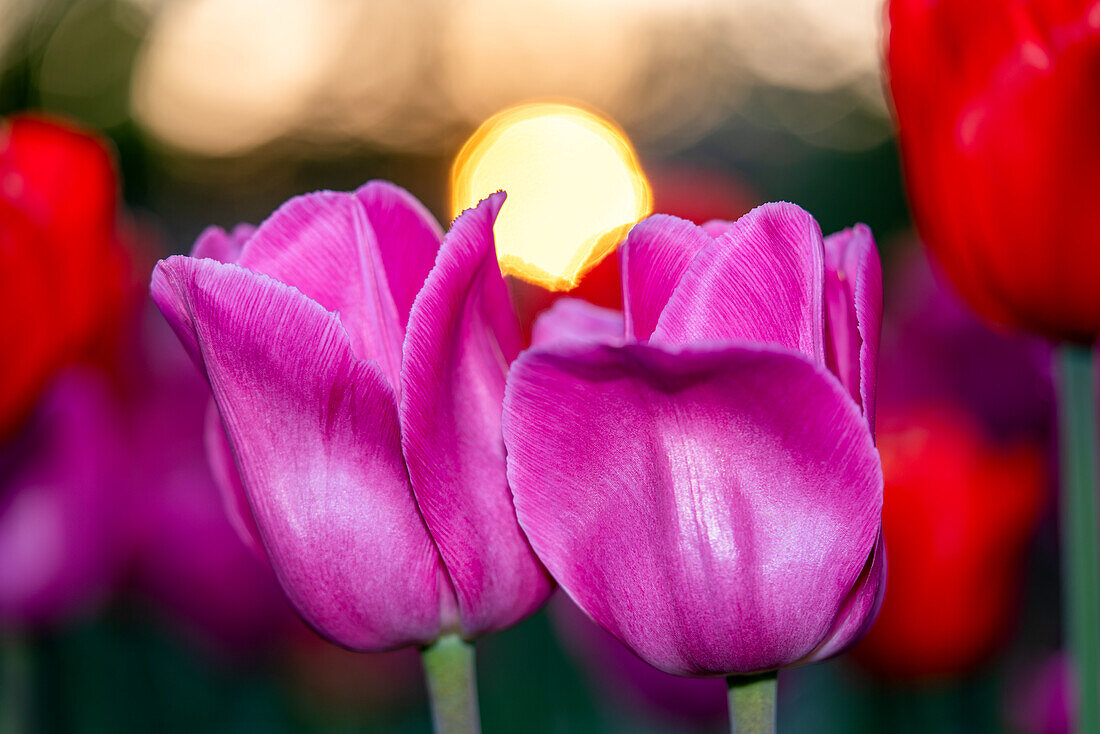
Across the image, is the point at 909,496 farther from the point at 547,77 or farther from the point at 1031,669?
the point at 547,77

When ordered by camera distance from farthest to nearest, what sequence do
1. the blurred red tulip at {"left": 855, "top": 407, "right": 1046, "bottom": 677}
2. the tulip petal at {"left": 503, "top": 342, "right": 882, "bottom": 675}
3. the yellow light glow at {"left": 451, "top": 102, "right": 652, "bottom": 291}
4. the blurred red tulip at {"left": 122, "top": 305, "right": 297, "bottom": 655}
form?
the yellow light glow at {"left": 451, "top": 102, "right": 652, "bottom": 291} → the blurred red tulip at {"left": 122, "top": 305, "right": 297, "bottom": 655} → the blurred red tulip at {"left": 855, "top": 407, "right": 1046, "bottom": 677} → the tulip petal at {"left": 503, "top": 342, "right": 882, "bottom": 675}

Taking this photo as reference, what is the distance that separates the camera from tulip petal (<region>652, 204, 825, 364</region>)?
0.33 m

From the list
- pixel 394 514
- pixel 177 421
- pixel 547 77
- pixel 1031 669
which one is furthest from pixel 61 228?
pixel 547 77

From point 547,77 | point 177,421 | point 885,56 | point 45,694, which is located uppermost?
point 885,56

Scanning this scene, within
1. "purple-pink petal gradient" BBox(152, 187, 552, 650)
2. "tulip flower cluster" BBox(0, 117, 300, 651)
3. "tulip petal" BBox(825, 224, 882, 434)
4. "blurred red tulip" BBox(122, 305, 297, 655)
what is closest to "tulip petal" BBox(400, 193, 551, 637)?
"purple-pink petal gradient" BBox(152, 187, 552, 650)

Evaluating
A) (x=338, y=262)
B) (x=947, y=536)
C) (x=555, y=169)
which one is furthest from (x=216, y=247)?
(x=555, y=169)

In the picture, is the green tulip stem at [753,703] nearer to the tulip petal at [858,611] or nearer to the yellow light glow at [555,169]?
the tulip petal at [858,611]

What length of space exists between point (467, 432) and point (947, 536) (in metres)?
0.54

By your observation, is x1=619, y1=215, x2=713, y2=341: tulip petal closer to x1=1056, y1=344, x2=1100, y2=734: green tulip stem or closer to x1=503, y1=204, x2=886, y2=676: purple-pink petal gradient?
x1=503, y1=204, x2=886, y2=676: purple-pink petal gradient

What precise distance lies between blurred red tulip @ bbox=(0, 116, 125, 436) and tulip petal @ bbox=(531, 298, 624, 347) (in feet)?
1.14

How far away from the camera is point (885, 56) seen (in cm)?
51

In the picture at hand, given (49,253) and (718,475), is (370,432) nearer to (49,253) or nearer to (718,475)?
(718,475)

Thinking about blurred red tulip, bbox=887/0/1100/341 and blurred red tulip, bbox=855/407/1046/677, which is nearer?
blurred red tulip, bbox=887/0/1100/341

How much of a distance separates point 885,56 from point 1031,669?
2.33 feet
